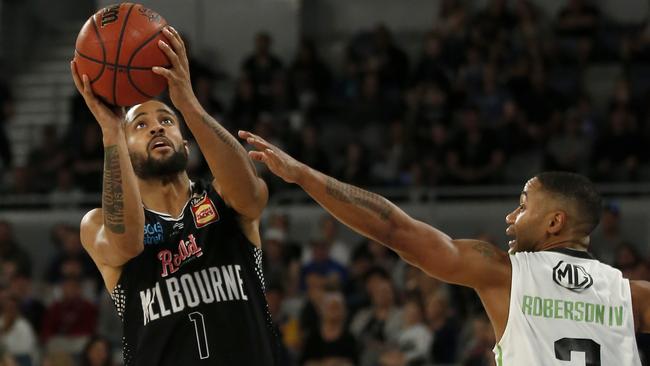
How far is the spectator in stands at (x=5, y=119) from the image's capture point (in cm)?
1447

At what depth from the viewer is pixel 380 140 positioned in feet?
44.9

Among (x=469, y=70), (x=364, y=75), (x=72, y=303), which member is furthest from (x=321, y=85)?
(x=72, y=303)

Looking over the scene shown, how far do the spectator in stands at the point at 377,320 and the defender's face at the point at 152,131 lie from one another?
4.98 m

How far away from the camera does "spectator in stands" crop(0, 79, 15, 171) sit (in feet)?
47.5

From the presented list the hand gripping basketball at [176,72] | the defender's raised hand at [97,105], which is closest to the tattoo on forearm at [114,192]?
the defender's raised hand at [97,105]

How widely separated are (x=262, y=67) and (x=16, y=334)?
18.7 feet

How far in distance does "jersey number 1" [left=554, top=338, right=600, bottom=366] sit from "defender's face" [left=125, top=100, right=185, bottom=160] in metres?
2.01

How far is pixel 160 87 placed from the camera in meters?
4.75

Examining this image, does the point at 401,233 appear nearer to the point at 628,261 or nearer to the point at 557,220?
the point at 557,220

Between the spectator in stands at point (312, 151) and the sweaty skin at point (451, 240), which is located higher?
the spectator in stands at point (312, 151)

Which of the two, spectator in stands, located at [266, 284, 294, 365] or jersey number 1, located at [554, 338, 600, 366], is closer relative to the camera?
jersey number 1, located at [554, 338, 600, 366]

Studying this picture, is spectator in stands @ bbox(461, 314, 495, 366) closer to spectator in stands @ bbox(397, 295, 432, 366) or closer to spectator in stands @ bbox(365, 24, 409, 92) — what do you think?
spectator in stands @ bbox(397, 295, 432, 366)

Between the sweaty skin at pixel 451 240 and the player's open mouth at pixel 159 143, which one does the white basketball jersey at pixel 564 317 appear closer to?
the sweaty skin at pixel 451 240

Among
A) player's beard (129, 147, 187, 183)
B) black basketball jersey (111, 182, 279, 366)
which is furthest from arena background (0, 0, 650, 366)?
player's beard (129, 147, 187, 183)
